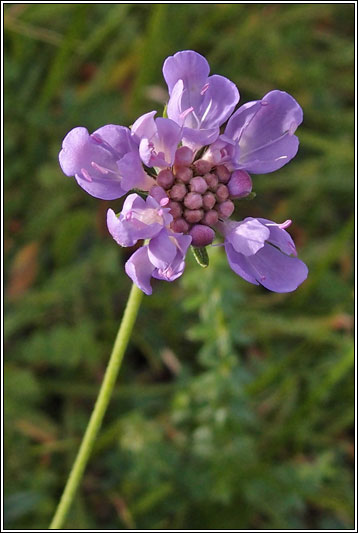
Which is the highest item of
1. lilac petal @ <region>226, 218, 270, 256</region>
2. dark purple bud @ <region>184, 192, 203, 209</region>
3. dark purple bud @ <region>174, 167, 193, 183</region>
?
dark purple bud @ <region>174, 167, 193, 183</region>

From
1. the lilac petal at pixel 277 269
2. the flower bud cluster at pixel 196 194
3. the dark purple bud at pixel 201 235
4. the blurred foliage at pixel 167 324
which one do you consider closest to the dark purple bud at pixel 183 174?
the flower bud cluster at pixel 196 194

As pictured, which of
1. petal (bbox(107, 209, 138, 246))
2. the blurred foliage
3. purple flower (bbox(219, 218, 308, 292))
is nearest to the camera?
petal (bbox(107, 209, 138, 246))

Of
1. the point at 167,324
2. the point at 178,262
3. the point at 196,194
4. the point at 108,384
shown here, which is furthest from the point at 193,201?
the point at 167,324

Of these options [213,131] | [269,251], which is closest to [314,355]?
[269,251]

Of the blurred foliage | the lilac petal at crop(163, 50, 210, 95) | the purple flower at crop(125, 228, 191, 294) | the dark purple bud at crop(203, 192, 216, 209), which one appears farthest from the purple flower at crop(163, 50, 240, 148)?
the blurred foliage

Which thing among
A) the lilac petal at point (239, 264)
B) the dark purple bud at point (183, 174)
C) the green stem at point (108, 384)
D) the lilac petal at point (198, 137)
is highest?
the lilac petal at point (198, 137)

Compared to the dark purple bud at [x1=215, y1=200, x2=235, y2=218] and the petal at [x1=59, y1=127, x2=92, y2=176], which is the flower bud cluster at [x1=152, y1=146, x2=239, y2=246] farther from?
the petal at [x1=59, y1=127, x2=92, y2=176]

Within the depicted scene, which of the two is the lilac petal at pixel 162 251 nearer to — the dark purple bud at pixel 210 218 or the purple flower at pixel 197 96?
the dark purple bud at pixel 210 218
